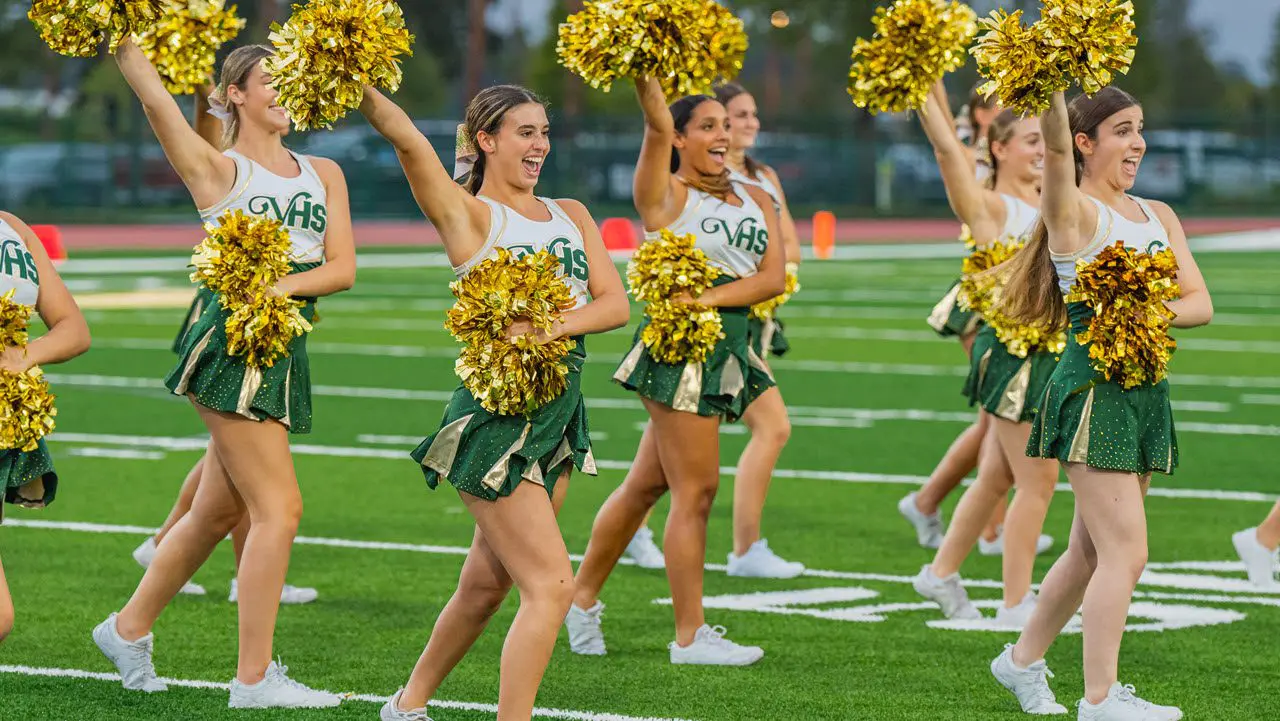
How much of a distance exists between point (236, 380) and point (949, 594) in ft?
8.65

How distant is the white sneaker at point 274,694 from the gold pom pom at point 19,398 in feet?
3.08

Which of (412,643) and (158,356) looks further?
(158,356)

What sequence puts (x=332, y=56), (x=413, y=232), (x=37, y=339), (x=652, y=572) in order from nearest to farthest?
(x=332, y=56) → (x=37, y=339) → (x=652, y=572) → (x=413, y=232)

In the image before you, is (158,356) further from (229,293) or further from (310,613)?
(229,293)

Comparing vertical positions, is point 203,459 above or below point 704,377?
below

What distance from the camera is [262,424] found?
5418 mm

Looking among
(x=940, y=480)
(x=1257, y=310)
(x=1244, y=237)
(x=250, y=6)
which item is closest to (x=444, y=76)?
(x=250, y=6)

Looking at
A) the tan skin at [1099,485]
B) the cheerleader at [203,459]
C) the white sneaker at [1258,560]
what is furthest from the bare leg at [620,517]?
the white sneaker at [1258,560]

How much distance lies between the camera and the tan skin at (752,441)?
7668 mm

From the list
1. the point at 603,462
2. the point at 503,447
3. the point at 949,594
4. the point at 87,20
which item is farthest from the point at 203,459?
the point at 603,462

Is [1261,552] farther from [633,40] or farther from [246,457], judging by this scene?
[246,457]

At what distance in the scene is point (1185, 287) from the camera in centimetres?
527

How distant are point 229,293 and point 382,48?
1040 mm

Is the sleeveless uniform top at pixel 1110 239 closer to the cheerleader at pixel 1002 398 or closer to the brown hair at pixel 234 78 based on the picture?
the cheerleader at pixel 1002 398
